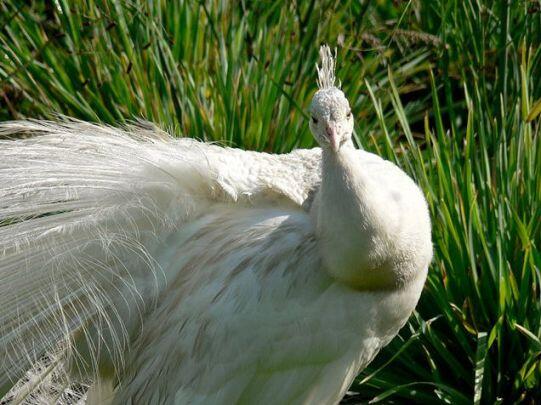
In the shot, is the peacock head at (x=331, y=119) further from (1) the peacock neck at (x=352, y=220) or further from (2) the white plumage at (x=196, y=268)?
(2) the white plumage at (x=196, y=268)

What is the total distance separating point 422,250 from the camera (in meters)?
3.27

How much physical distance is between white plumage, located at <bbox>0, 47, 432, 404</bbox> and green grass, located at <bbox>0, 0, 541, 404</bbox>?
0.51m

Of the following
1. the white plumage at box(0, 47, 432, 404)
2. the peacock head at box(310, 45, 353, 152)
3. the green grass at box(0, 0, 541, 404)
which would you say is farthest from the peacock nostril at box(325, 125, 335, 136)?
the green grass at box(0, 0, 541, 404)

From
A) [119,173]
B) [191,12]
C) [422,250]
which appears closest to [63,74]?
[191,12]

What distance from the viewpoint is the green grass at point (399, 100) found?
3881 mm

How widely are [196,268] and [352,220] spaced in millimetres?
694

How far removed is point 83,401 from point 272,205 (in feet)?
3.47

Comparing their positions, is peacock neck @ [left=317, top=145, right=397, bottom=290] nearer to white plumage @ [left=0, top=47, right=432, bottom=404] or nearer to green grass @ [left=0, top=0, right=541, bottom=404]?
white plumage @ [left=0, top=47, right=432, bottom=404]

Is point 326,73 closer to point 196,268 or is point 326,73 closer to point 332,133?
point 332,133

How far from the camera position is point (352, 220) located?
3.06 m

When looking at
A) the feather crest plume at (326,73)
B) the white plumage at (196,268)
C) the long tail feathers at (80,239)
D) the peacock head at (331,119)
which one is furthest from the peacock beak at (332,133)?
the long tail feathers at (80,239)

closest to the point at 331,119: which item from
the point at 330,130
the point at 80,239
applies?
the point at 330,130

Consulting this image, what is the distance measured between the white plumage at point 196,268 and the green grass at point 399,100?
511mm

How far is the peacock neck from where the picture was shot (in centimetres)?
302
